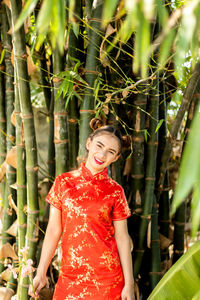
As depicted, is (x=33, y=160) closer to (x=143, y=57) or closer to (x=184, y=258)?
(x=184, y=258)

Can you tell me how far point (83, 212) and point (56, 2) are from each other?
900mm

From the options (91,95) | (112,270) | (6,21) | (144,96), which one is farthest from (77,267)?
(6,21)

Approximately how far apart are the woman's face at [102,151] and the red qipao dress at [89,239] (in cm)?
5

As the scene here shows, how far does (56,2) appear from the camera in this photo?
58cm

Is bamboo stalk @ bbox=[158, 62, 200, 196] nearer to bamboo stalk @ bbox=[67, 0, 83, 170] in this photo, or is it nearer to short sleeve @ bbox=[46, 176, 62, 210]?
bamboo stalk @ bbox=[67, 0, 83, 170]

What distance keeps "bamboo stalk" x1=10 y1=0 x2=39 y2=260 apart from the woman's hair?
0.97 feet

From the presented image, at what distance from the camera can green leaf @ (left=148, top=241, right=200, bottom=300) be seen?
52.7 inches

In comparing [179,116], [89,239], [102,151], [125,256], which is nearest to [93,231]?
[89,239]

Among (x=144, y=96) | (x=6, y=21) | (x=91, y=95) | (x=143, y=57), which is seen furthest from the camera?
(x=6, y=21)

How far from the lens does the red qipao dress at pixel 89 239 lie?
1342 mm

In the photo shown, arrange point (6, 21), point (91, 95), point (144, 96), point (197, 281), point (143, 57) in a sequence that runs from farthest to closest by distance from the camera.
Result: 1. point (6, 21)
2. point (144, 96)
3. point (91, 95)
4. point (197, 281)
5. point (143, 57)

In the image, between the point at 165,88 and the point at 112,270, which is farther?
the point at 165,88

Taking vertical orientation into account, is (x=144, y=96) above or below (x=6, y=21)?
below

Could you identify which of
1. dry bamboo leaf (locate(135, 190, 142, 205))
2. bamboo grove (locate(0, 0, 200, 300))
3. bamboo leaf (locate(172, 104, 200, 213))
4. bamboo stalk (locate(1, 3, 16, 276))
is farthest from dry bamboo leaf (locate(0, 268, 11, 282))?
bamboo leaf (locate(172, 104, 200, 213))
